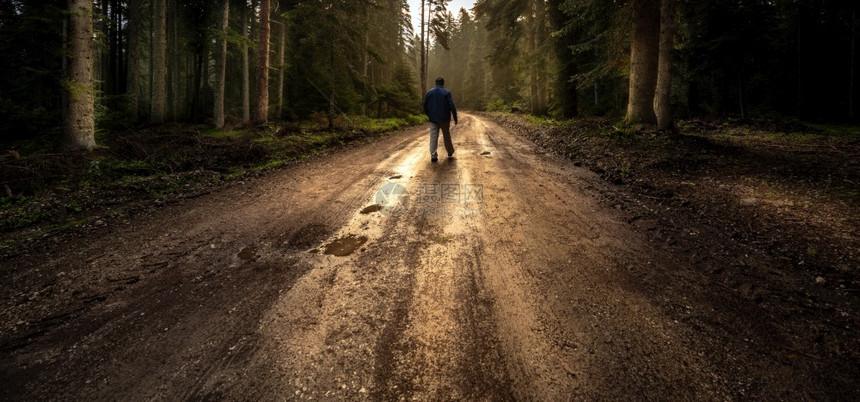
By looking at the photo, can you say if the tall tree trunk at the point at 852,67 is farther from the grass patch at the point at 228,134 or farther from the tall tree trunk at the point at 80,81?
the tall tree trunk at the point at 80,81

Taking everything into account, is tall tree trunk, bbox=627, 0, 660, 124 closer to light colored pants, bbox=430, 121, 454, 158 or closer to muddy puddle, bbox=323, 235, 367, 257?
light colored pants, bbox=430, 121, 454, 158

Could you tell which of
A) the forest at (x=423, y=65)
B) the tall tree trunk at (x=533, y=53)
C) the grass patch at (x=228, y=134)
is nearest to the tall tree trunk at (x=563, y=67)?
the forest at (x=423, y=65)

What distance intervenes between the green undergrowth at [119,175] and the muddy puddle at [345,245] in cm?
356

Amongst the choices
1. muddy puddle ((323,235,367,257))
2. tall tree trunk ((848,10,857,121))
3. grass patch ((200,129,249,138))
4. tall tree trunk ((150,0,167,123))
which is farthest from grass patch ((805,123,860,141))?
tall tree trunk ((150,0,167,123))

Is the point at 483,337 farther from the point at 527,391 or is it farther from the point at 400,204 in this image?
the point at 400,204

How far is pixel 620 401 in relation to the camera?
1.69 m

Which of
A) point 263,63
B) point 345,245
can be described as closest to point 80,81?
point 263,63

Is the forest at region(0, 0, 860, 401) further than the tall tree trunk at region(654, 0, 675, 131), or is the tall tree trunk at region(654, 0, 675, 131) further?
the tall tree trunk at region(654, 0, 675, 131)

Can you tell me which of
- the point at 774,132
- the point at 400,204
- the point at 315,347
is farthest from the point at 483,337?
the point at 774,132

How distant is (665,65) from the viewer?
847cm

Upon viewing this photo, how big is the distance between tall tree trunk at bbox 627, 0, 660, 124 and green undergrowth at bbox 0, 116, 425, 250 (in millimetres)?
10034

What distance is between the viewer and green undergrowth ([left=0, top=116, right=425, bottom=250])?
465cm

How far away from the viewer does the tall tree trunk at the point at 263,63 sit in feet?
38.8

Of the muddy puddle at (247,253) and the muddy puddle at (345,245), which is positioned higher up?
the muddy puddle at (345,245)
